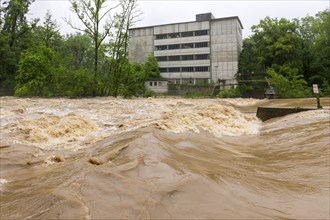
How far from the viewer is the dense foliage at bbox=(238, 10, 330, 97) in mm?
30625

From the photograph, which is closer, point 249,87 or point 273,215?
point 273,215

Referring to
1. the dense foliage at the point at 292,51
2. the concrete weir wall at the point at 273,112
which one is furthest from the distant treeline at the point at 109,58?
the concrete weir wall at the point at 273,112

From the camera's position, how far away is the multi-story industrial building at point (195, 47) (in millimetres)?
37500

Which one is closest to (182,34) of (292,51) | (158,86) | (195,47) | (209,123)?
(195,47)

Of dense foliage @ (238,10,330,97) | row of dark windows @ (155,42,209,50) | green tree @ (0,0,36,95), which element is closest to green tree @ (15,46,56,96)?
green tree @ (0,0,36,95)

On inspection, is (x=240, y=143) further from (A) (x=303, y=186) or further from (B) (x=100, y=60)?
(B) (x=100, y=60)

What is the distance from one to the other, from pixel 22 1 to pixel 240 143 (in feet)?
110

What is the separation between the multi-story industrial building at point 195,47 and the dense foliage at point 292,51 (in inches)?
123

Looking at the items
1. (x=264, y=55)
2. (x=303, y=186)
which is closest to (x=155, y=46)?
(x=264, y=55)

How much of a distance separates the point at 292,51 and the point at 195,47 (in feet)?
42.3

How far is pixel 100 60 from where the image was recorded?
22.8m

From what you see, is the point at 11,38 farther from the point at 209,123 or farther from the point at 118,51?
the point at 209,123

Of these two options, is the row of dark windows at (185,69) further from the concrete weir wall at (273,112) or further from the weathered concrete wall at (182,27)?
the concrete weir wall at (273,112)

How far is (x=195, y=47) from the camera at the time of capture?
39.6 metres
